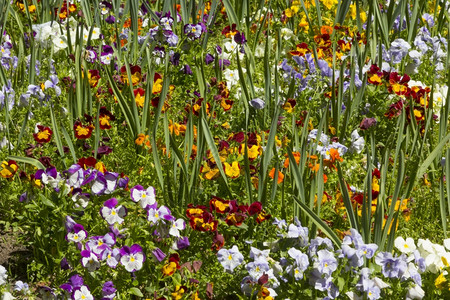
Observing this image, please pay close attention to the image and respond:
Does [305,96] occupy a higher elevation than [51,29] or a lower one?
lower

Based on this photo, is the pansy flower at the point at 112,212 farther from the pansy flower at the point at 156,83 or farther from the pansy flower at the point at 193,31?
the pansy flower at the point at 193,31

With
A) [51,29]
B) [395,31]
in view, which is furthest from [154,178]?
[395,31]

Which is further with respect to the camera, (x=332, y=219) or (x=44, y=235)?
(x=332, y=219)

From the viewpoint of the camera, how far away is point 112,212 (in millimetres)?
2334

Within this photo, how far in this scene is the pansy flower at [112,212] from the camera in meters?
2.32

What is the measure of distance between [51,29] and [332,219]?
1.86 m

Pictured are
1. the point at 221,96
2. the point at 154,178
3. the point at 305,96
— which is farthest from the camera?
the point at 305,96

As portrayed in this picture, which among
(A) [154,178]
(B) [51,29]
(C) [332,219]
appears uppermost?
(B) [51,29]

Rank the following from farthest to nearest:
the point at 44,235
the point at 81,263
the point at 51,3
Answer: the point at 51,3
the point at 44,235
the point at 81,263

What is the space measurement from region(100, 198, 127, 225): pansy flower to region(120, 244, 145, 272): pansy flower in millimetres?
108

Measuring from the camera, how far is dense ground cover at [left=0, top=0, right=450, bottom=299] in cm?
233

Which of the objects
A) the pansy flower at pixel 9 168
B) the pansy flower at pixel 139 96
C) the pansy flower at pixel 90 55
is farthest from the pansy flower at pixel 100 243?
the pansy flower at pixel 90 55

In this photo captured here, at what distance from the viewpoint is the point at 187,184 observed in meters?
2.63

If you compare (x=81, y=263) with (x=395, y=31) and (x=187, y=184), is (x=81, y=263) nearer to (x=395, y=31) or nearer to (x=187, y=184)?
(x=187, y=184)
